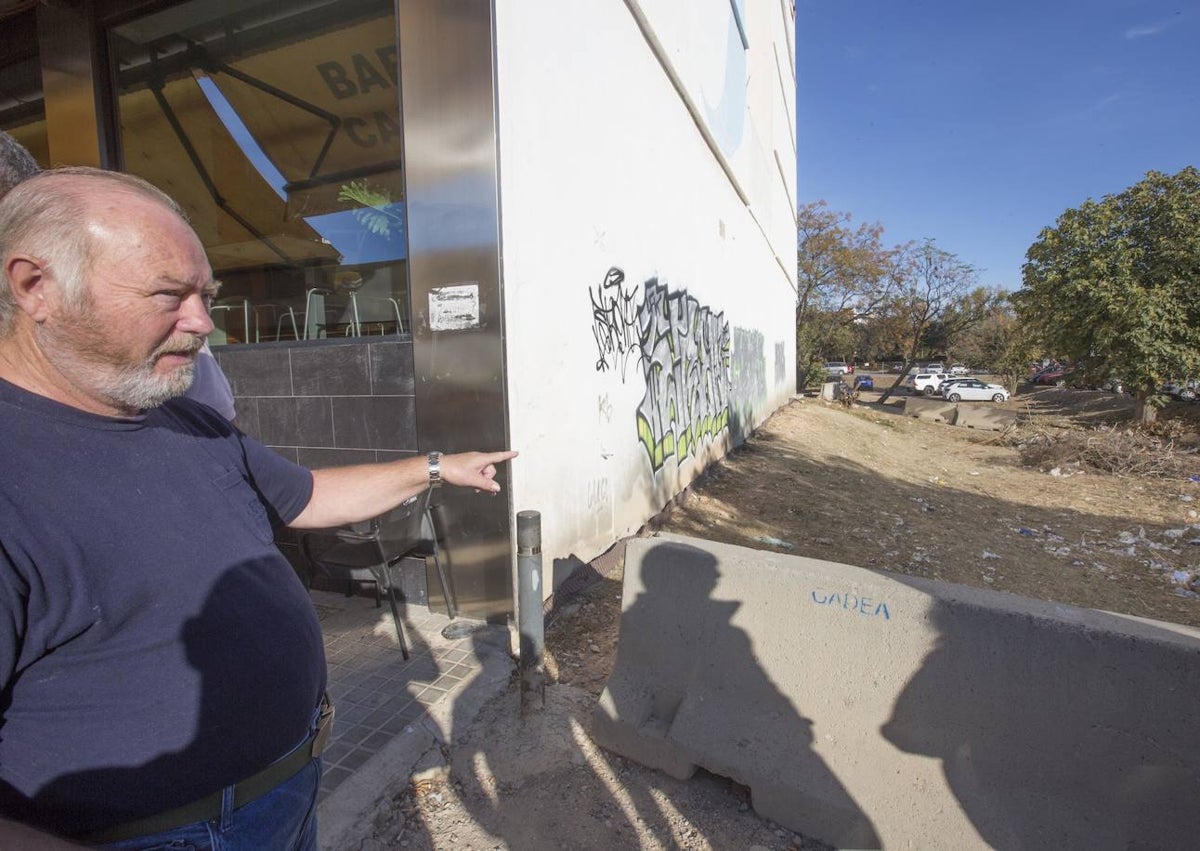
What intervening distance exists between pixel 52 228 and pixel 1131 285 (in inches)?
851

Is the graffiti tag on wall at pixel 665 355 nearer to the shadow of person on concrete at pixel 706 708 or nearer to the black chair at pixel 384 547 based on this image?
the black chair at pixel 384 547

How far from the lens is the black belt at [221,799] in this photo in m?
1.07

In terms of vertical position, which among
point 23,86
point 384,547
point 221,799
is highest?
point 23,86

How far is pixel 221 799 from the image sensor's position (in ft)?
3.88

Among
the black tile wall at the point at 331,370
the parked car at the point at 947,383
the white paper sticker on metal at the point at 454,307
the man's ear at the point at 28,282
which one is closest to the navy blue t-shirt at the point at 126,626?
the man's ear at the point at 28,282

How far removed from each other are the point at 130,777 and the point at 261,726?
230 millimetres

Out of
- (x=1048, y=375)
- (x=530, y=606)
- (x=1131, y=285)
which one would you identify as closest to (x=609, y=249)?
(x=530, y=606)

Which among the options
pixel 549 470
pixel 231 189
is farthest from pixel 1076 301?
pixel 231 189

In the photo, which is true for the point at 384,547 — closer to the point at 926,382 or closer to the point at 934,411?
the point at 934,411

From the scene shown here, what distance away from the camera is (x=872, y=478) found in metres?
10.1

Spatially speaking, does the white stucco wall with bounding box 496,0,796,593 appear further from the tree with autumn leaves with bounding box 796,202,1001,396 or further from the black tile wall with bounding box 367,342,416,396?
the tree with autumn leaves with bounding box 796,202,1001,396

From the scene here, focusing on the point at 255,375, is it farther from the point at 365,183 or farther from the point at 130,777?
the point at 130,777

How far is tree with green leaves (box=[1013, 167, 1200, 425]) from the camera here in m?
15.5

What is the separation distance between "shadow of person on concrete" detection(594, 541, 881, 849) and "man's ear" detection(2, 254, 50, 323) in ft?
7.19
